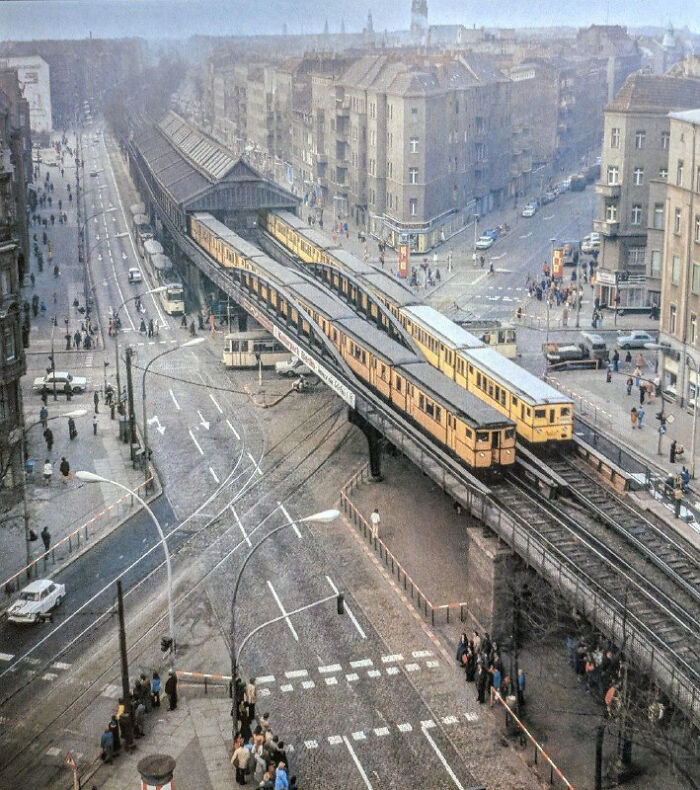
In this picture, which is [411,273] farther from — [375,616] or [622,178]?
[375,616]

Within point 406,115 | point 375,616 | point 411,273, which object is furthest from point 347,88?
point 375,616

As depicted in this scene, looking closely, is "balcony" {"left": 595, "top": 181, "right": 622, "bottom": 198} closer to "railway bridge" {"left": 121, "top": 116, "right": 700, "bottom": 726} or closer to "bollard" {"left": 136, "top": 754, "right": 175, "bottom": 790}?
"railway bridge" {"left": 121, "top": 116, "right": 700, "bottom": 726}

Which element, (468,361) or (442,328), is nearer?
(468,361)

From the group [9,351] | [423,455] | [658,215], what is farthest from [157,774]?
[658,215]

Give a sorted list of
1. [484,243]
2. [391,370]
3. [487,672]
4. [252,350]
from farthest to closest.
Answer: [484,243] < [252,350] < [391,370] < [487,672]

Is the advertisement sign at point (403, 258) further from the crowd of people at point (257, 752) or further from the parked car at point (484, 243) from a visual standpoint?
the crowd of people at point (257, 752)

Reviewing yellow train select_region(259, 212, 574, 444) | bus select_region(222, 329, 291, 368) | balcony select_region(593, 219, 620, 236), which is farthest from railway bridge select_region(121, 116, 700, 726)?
balcony select_region(593, 219, 620, 236)

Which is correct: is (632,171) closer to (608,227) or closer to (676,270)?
(608,227)
